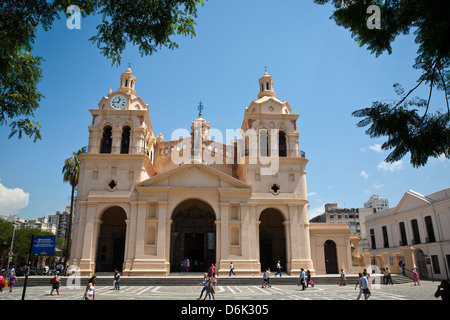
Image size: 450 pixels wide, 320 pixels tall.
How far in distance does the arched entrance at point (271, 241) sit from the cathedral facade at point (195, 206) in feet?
0.32

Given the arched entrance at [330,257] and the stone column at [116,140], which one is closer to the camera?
the stone column at [116,140]

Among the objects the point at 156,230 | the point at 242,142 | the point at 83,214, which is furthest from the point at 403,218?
the point at 83,214

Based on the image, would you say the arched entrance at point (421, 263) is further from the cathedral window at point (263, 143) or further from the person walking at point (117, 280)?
the person walking at point (117, 280)

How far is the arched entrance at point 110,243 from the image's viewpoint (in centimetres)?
3091

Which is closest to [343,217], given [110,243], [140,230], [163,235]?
[163,235]

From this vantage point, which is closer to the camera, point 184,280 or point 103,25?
point 103,25

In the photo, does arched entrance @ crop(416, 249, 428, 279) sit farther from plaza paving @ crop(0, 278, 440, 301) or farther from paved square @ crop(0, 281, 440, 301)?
paved square @ crop(0, 281, 440, 301)

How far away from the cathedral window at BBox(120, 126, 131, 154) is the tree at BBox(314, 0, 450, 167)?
97.1 feet

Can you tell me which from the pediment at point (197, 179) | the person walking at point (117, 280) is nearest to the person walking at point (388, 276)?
the pediment at point (197, 179)

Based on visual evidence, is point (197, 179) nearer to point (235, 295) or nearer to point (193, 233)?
point (193, 233)

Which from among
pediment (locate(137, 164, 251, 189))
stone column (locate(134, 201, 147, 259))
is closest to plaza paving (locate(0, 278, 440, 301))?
stone column (locate(134, 201, 147, 259))

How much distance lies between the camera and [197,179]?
98.7 feet

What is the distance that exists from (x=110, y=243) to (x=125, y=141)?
9.95 m

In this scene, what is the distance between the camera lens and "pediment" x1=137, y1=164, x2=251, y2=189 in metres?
29.7
